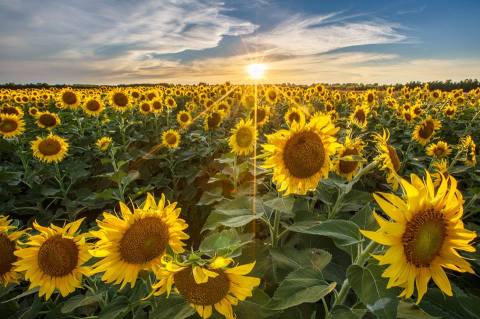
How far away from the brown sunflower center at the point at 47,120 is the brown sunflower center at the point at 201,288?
8.51 metres

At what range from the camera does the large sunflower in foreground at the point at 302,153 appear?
7.98ft

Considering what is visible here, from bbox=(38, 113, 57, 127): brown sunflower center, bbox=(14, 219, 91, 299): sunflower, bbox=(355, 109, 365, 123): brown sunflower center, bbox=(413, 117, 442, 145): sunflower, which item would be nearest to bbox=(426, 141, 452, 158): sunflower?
bbox=(413, 117, 442, 145): sunflower

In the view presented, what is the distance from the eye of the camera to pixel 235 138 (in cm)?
503

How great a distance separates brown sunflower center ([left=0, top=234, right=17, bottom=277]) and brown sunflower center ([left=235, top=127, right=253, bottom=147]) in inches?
131

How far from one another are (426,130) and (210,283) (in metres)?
6.74

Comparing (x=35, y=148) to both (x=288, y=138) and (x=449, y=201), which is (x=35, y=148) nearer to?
(x=288, y=138)

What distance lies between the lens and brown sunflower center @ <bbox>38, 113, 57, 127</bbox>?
27.4ft

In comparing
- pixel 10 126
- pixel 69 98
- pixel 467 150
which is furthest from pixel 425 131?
pixel 69 98

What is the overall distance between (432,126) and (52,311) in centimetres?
730

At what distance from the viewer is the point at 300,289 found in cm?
178

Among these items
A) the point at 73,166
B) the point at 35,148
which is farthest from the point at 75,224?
the point at 35,148

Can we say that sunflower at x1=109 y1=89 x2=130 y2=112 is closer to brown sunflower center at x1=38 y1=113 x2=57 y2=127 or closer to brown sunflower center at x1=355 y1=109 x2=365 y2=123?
brown sunflower center at x1=38 y1=113 x2=57 y2=127

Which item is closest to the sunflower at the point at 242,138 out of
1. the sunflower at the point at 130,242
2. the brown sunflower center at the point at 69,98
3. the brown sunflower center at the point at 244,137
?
the brown sunflower center at the point at 244,137

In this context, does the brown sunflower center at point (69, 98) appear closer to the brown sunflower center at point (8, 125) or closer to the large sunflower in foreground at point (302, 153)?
the brown sunflower center at point (8, 125)
